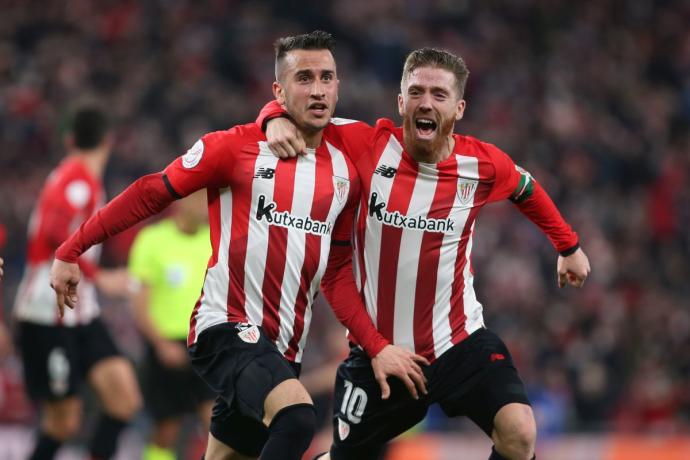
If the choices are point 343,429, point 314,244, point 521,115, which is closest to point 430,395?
point 343,429

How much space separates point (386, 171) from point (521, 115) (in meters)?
10.4

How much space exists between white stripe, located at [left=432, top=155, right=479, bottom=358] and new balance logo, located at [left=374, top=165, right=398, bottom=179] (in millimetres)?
293

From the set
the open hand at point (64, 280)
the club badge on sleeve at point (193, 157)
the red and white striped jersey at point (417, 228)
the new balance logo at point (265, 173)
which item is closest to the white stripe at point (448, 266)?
the red and white striped jersey at point (417, 228)

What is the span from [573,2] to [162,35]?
617cm

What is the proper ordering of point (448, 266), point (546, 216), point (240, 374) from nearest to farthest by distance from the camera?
point (240, 374) < point (448, 266) < point (546, 216)

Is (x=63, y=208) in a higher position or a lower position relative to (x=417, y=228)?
lower

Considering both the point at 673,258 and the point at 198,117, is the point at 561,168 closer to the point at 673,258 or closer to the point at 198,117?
the point at 673,258

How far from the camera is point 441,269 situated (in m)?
5.20

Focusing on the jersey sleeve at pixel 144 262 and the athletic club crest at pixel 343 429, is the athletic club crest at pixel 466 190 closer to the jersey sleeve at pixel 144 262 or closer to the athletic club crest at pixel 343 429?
the athletic club crest at pixel 343 429

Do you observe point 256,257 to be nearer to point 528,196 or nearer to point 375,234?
point 375,234

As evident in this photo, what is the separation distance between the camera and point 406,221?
5.16m

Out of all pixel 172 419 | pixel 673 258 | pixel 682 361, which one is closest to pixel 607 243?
pixel 673 258

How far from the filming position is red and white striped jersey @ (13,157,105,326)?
22.6 feet

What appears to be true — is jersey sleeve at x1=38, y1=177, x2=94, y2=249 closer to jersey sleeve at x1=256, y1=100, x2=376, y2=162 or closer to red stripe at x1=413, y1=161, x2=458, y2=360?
jersey sleeve at x1=256, y1=100, x2=376, y2=162
